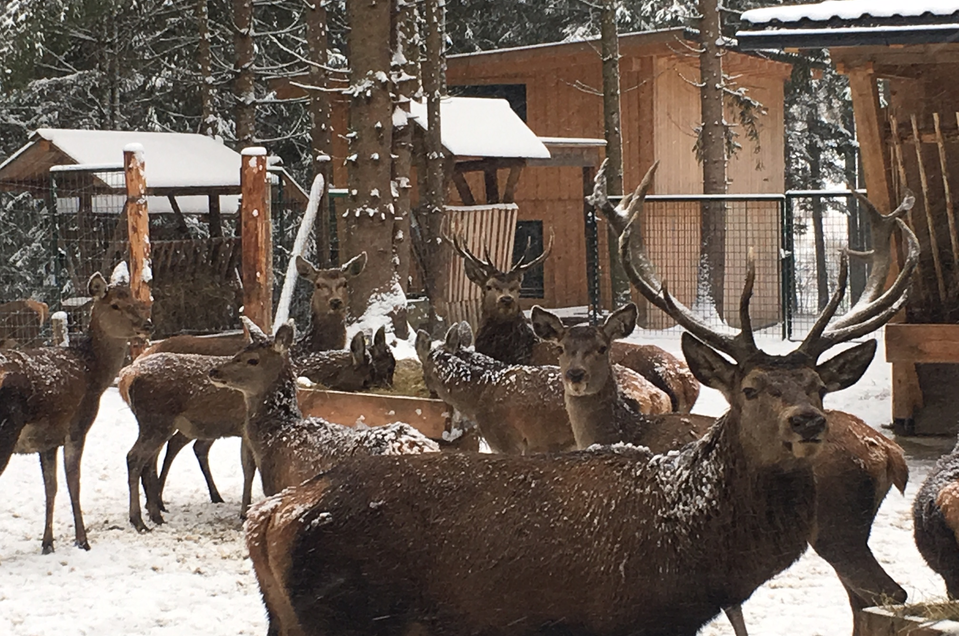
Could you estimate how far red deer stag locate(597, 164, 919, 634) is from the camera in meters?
5.62

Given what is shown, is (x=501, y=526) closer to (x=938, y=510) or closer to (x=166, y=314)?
(x=938, y=510)

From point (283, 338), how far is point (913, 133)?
5844 millimetres

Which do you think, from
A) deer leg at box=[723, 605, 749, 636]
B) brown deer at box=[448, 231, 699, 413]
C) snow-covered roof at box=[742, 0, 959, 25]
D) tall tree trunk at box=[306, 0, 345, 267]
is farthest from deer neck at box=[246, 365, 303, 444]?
tall tree trunk at box=[306, 0, 345, 267]

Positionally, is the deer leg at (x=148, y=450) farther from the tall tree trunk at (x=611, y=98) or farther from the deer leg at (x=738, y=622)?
the tall tree trunk at (x=611, y=98)

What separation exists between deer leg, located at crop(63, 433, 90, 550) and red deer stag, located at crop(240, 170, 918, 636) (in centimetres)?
402

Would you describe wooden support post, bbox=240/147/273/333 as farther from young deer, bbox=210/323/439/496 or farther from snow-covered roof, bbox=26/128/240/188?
young deer, bbox=210/323/439/496

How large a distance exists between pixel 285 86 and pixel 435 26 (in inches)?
267

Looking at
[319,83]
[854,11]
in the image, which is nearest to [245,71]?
[319,83]

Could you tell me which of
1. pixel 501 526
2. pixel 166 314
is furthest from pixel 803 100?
pixel 501 526

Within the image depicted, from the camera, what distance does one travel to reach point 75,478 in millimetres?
8477

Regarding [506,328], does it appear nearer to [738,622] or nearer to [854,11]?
[854,11]

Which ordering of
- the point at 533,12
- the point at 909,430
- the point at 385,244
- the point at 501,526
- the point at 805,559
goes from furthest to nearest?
the point at 533,12
the point at 385,244
the point at 909,430
the point at 805,559
the point at 501,526

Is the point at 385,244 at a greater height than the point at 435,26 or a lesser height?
lesser

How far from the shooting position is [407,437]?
6.32m
